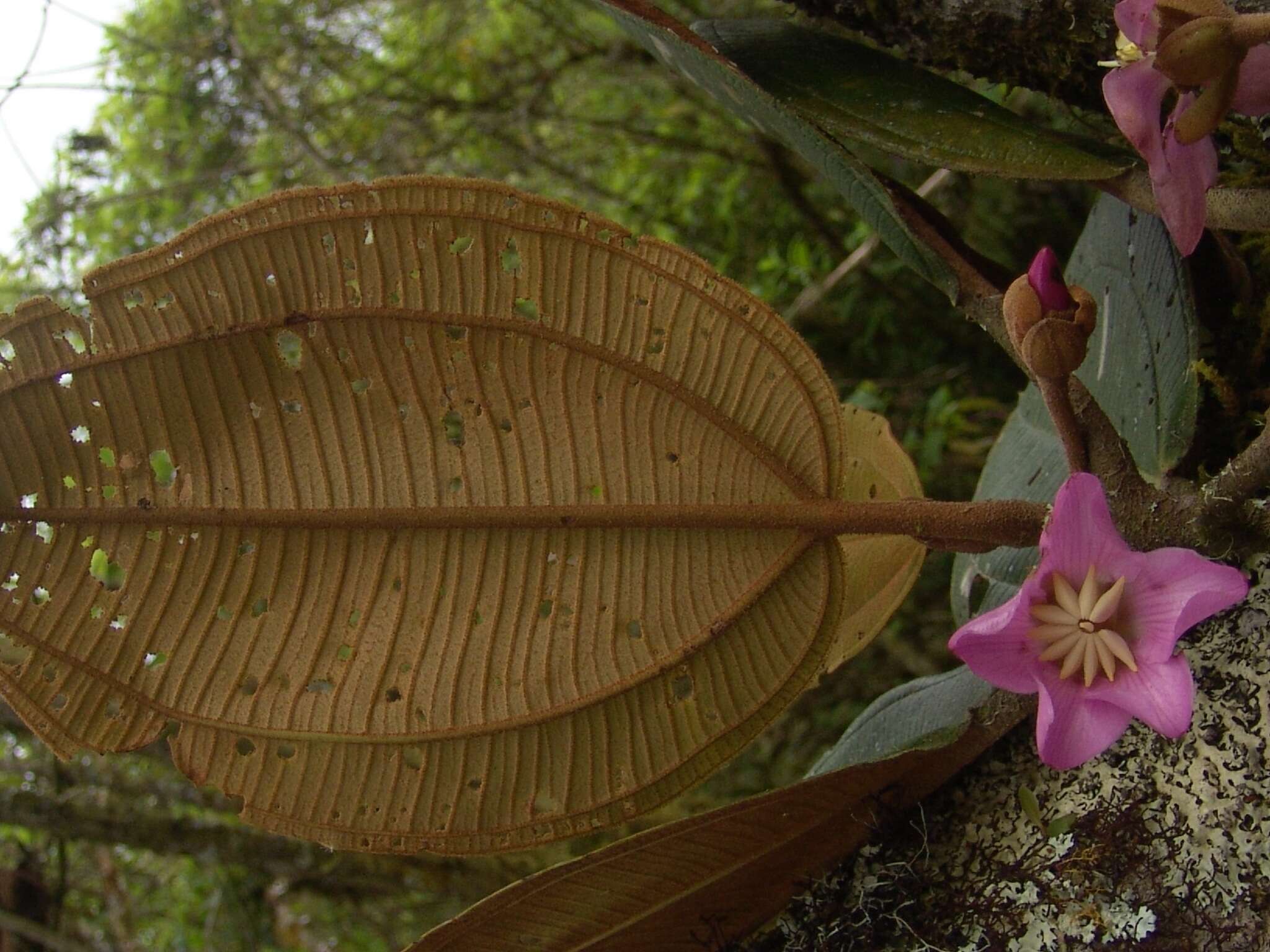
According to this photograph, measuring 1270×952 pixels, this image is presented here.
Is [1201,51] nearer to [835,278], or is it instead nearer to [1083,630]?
[1083,630]

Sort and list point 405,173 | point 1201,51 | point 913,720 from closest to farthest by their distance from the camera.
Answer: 1. point 1201,51
2. point 913,720
3. point 405,173

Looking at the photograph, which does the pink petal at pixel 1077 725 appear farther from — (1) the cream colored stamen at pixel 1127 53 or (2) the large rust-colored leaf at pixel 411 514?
(1) the cream colored stamen at pixel 1127 53

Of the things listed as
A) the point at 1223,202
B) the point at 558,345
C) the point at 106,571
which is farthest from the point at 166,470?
the point at 1223,202

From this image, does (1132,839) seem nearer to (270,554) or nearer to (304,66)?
(270,554)

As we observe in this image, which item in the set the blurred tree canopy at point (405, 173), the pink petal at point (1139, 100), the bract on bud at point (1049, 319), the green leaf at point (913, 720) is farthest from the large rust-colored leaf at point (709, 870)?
the blurred tree canopy at point (405, 173)

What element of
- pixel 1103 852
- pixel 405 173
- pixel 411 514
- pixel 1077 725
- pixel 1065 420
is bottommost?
pixel 1103 852

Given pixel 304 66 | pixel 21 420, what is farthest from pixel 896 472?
pixel 304 66
